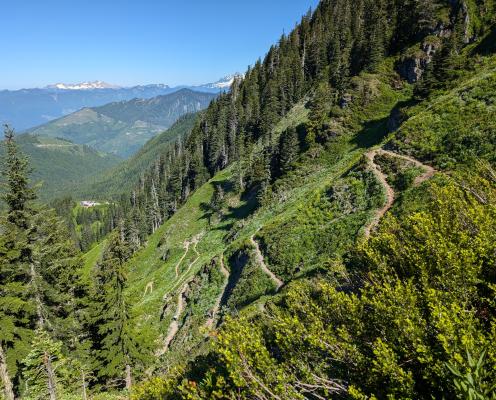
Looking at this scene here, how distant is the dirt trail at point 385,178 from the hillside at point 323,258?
181 millimetres

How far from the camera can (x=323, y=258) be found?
30.3 meters

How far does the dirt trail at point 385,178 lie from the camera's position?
1127 inches

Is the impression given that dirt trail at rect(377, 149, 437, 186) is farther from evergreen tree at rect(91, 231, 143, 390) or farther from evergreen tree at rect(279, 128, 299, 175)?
evergreen tree at rect(279, 128, 299, 175)

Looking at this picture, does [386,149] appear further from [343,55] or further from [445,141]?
[343,55]

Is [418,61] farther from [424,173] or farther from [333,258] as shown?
[333,258]

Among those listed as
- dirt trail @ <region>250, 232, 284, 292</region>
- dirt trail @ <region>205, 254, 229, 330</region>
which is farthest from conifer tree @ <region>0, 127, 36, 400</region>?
dirt trail @ <region>250, 232, 284, 292</region>

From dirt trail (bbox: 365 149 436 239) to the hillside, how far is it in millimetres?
181

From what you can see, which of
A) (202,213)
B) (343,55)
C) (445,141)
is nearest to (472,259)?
(445,141)

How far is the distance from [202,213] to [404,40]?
63.6 m

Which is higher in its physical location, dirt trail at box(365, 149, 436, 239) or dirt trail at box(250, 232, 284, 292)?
dirt trail at box(365, 149, 436, 239)

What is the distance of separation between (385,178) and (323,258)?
10.9 m

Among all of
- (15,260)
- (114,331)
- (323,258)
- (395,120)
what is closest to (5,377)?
(114,331)

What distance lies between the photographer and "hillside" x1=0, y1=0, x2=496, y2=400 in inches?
293

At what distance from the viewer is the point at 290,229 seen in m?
38.8
